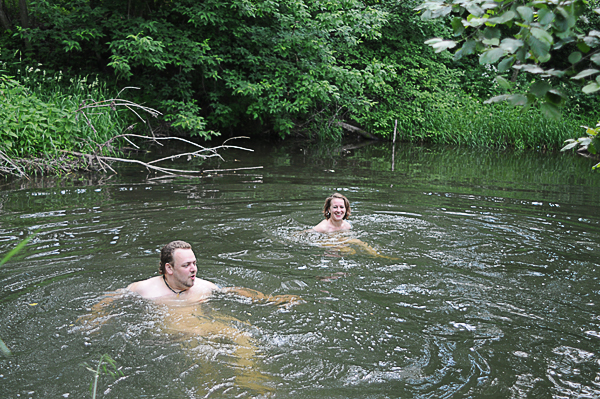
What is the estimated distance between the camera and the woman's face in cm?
791

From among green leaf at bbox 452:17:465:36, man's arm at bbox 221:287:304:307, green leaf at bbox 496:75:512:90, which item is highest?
green leaf at bbox 452:17:465:36

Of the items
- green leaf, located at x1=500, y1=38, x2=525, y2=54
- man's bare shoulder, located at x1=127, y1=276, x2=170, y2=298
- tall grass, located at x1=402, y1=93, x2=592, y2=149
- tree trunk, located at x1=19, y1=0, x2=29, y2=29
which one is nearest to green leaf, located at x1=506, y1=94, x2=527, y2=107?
green leaf, located at x1=500, y1=38, x2=525, y2=54

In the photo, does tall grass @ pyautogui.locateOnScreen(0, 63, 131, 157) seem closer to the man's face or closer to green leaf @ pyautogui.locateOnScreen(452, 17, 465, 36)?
the man's face

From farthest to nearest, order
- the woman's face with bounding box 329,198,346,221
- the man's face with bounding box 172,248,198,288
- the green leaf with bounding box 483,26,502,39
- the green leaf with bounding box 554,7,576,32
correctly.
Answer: the woman's face with bounding box 329,198,346,221 < the man's face with bounding box 172,248,198,288 < the green leaf with bounding box 483,26,502,39 < the green leaf with bounding box 554,7,576,32

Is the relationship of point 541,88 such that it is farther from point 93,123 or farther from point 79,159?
point 93,123

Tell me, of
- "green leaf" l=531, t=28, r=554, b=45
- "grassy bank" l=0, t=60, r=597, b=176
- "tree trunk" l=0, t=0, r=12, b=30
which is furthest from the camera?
"tree trunk" l=0, t=0, r=12, b=30

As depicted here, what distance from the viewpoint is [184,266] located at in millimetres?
5098

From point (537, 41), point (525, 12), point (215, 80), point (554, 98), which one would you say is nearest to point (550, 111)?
point (554, 98)

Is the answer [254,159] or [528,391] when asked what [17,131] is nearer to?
[254,159]

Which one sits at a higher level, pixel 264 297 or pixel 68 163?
pixel 68 163

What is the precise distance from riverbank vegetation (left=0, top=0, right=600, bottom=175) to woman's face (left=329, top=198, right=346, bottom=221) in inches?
233

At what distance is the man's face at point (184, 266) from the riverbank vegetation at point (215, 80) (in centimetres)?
747

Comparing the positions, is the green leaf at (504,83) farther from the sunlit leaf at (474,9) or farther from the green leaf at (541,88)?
the sunlit leaf at (474,9)

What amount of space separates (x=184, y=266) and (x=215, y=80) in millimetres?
13416
